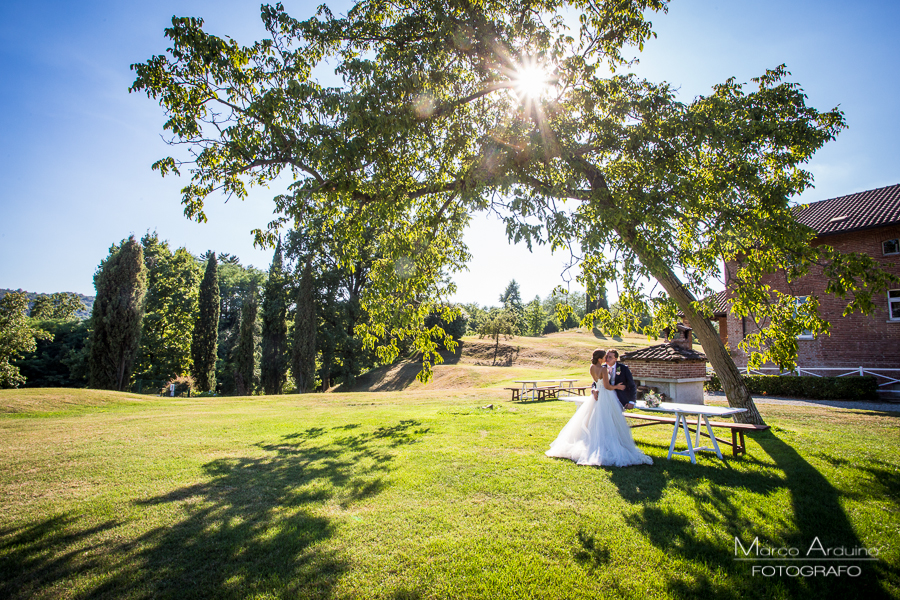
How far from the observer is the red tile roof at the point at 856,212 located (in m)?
18.9

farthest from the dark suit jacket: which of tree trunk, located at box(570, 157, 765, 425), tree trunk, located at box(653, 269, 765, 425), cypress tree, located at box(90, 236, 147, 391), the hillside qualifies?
cypress tree, located at box(90, 236, 147, 391)

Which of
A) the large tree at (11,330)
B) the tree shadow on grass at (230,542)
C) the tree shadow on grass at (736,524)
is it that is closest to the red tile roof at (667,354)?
the tree shadow on grass at (736,524)

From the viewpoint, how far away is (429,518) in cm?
466

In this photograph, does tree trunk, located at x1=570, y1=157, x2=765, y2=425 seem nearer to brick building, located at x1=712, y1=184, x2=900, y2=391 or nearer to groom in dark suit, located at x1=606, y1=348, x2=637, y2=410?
groom in dark suit, located at x1=606, y1=348, x2=637, y2=410

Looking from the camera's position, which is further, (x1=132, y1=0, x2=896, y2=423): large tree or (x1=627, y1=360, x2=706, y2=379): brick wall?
(x1=627, y1=360, x2=706, y2=379): brick wall

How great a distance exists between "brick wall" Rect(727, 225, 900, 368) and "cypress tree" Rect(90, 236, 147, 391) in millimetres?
41013

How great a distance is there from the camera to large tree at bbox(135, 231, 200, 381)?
35031 millimetres

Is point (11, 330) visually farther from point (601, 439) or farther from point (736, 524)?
point (736, 524)

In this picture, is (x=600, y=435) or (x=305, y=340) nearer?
(x=600, y=435)

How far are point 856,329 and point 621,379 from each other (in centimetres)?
2064

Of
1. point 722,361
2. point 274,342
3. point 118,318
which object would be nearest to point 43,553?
→ point 722,361

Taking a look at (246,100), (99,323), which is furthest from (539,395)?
(99,323)

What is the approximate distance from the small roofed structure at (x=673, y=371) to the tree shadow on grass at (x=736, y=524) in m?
6.64

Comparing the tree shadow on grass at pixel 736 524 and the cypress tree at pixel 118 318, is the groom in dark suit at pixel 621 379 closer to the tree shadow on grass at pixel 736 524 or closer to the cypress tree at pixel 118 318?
the tree shadow on grass at pixel 736 524
